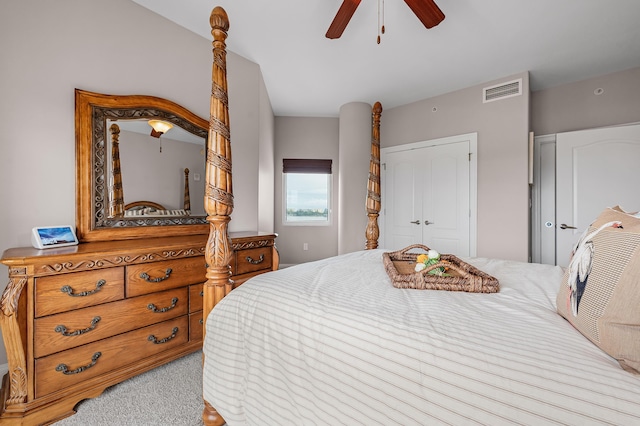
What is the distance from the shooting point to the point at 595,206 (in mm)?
3041

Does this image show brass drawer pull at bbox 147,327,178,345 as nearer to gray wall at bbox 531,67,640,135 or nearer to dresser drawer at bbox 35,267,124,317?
dresser drawer at bbox 35,267,124,317

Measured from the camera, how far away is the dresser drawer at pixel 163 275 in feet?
5.44

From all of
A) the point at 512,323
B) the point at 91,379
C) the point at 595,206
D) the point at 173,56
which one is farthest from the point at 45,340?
the point at 595,206

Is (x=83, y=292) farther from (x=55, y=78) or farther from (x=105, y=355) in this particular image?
(x=55, y=78)

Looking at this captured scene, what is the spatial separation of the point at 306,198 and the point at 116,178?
3.13 metres

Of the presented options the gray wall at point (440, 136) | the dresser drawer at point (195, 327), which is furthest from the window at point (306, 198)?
the dresser drawer at point (195, 327)

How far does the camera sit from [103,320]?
155 cm

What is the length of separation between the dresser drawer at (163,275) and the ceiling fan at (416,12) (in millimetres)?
1962

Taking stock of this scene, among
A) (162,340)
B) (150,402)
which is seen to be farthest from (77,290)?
(150,402)

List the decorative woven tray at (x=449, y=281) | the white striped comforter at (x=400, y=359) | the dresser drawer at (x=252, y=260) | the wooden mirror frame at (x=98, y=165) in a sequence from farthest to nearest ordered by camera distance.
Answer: the dresser drawer at (x=252, y=260) → the wooden mirror frame at (x=98, y=165) → the decorative woven tray at (x=449, y=281) → the white striped comforter at (x=400, y=359)

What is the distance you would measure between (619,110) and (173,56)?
15.5 ft

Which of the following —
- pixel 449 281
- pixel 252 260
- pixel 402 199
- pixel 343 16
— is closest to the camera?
pixel 449 281

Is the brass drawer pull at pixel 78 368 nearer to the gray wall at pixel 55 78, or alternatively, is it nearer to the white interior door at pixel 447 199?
the gray wall at pixel 55 78

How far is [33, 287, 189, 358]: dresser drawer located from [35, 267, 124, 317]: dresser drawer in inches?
1.6
